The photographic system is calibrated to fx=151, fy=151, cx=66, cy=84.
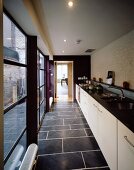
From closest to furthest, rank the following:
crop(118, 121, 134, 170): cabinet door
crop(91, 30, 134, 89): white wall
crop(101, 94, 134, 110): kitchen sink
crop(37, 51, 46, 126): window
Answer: crop(118, 121, 134, 170): cabinet door, crop(101, 94, 134, 110): kitchen sink, crop(91, 30, 134, 89): white wall, crop(37, 51, 46, 126): window

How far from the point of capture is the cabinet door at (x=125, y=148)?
121 cm

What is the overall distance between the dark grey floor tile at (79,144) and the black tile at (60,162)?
194 mm

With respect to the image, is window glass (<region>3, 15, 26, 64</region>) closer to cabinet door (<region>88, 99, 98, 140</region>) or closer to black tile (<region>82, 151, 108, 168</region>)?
cabinet door (<region>88, 99, 98, 140</region>)

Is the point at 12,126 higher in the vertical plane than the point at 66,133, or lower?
higher

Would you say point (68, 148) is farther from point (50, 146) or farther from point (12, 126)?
point (12, 126)

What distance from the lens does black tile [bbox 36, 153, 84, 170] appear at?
2.13m

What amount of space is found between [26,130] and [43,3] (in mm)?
1872

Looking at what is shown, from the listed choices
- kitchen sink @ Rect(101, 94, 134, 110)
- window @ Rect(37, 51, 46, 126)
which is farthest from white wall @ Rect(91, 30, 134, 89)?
window @ Rect(37, 51, 46, 126)

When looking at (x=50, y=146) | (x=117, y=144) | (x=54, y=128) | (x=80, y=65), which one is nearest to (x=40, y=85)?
(x=54, y=128)

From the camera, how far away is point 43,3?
1.76 m

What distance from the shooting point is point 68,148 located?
8.68ft

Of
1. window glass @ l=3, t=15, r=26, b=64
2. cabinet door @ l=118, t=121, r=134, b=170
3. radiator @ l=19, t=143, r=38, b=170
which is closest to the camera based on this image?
cabinet door @ l=118, t=121, r=134, b=170

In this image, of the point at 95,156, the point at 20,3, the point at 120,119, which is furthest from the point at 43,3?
the point at 95,156

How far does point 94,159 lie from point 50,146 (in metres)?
0.83
